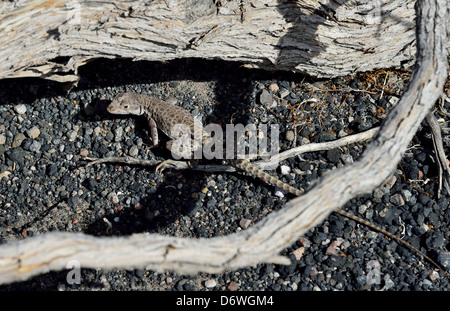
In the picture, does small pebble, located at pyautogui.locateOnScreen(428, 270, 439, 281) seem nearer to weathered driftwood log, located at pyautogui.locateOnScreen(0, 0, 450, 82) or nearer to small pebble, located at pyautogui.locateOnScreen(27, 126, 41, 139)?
weathered driftwood log, located at pyautogui.locateOnScreen(0, 0, 450, 82)

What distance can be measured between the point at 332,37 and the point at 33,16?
9.64 feet

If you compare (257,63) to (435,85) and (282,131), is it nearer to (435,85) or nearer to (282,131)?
(282,131)

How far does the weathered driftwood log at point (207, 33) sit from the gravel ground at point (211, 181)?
47 centimetres

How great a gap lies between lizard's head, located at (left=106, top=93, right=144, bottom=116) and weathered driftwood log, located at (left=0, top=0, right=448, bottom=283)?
252cm

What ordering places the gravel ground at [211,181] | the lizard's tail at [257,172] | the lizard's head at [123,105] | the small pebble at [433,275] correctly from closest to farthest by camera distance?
the small pebble at [433,275] < the gravel ground at [211,181] < the lizard's tail at [257,172] < the lizard's head at [123,105]

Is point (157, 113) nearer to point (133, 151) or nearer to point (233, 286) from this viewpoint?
point (133, 151)

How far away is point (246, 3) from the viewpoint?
178 inches

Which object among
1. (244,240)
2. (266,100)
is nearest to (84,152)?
(266,100)

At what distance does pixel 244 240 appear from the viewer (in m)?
3.10

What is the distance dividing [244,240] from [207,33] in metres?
2.35

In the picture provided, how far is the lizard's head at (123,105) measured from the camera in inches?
209

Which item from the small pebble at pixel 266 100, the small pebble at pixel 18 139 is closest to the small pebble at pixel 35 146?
the small pebble at pixel 18 139

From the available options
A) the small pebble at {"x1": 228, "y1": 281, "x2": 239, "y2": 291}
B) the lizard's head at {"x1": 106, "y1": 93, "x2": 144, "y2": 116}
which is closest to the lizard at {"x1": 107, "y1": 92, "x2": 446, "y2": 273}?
the lizard's head at {"x1": 106, "y1": 93, "x2": 144, "y2": 116}

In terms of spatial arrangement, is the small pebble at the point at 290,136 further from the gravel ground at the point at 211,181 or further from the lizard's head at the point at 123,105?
the lizard's head at the point at 123,105
